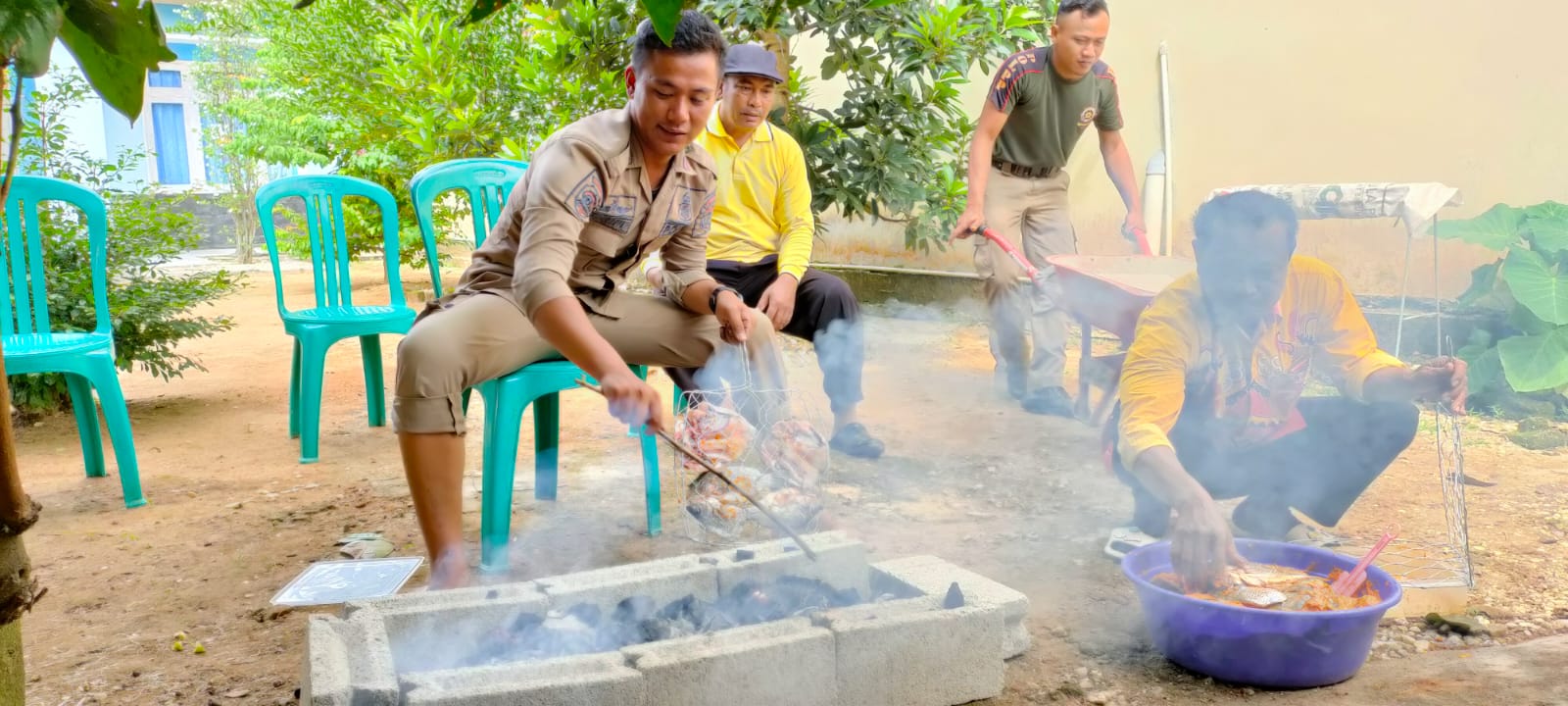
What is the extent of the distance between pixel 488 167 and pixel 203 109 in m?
12.7

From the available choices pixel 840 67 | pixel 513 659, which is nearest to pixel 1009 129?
pixel 840 67

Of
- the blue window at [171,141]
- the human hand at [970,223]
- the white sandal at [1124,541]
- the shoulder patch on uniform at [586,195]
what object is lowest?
the white sandal at [1124,541]

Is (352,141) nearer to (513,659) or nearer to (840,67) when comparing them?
(840,67)

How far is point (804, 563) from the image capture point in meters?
2.96

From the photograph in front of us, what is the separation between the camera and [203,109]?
15430 millimetres

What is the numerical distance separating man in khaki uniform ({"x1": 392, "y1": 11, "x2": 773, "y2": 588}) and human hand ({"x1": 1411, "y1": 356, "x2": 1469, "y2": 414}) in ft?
6.63

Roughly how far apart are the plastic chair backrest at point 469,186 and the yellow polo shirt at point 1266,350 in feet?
9.36

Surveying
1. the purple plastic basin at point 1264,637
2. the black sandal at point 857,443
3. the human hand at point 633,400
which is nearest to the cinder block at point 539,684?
the human hand at point 633,400

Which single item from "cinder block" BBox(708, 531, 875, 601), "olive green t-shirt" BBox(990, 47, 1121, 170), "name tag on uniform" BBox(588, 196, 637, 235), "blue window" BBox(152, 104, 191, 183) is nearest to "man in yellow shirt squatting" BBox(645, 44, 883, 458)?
"name tag on uniform" BBox(588, 196, 637, 235)

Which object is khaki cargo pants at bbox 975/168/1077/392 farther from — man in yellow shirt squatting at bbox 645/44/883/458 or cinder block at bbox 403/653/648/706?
cinder block at bbox 403/653/648/706

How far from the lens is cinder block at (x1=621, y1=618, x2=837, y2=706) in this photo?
2295 millimetres

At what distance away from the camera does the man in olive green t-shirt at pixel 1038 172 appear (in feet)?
18.5

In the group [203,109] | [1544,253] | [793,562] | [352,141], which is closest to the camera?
[793,562]

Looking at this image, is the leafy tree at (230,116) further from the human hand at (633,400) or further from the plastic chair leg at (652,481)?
the human hand at (633,400)
